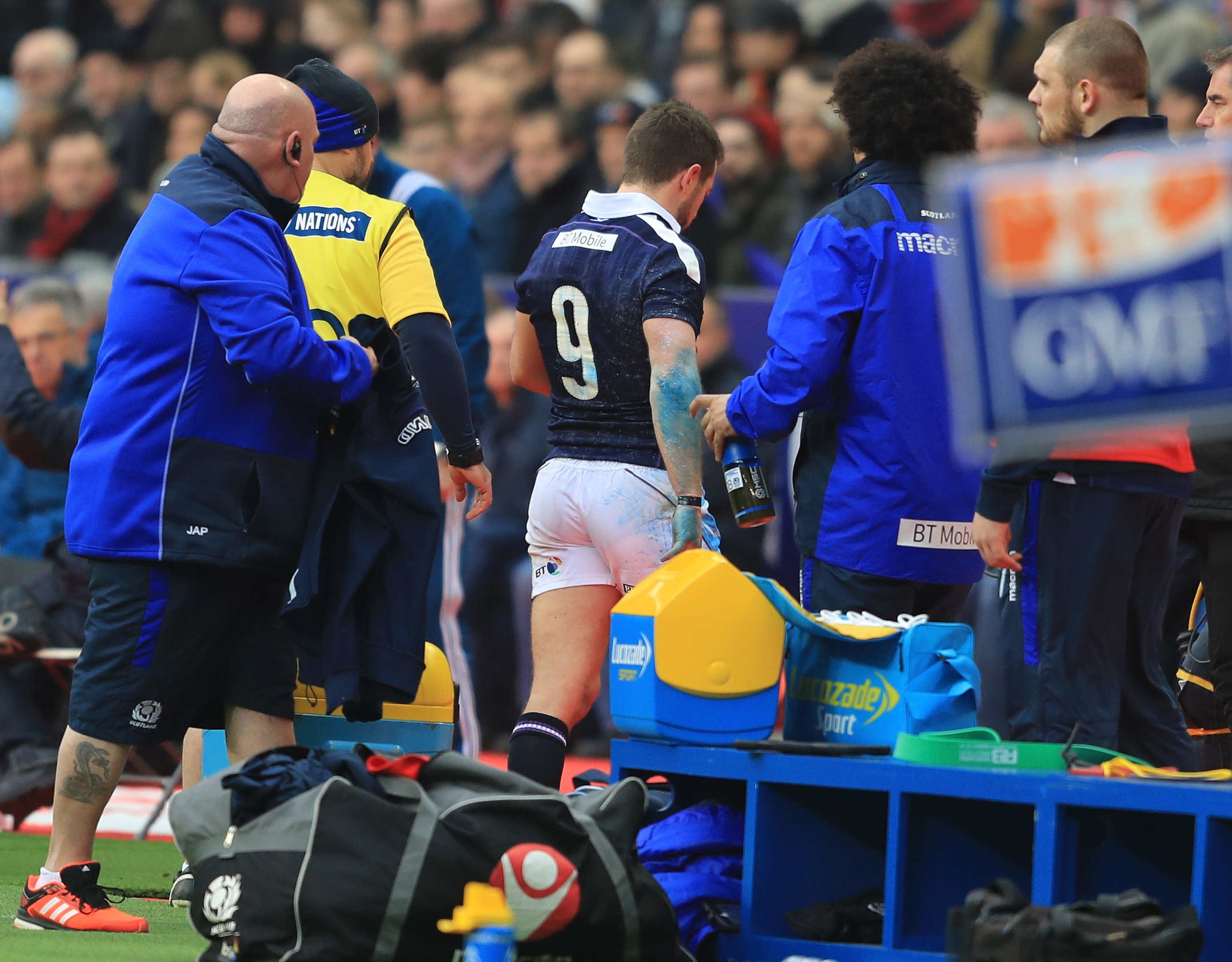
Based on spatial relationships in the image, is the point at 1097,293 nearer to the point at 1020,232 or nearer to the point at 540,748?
the point at 1020,232

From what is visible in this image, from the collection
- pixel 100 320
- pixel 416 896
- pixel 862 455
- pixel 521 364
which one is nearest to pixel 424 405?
pixel 521 364

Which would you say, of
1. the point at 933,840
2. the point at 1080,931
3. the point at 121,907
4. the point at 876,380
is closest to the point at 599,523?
the point at 876,380

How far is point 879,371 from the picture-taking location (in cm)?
436

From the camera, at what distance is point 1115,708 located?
159 inches

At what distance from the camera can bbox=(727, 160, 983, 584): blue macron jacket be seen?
4.33 m

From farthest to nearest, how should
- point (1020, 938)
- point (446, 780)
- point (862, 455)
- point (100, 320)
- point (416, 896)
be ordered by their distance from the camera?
point (100, 320) → point (862, 455) → point (446, 780) → point (416, 896) → point (1020, 938)

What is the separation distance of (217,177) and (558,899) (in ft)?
6.53

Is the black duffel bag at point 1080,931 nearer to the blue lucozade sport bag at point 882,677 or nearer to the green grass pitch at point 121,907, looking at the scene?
the blue lucozade sport bag at point 882,677

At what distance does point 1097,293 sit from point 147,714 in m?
2.49

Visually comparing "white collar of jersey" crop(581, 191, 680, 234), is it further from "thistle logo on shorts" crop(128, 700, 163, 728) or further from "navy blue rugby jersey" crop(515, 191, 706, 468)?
A: "thistle logo on shorts" crop(128, 700, 163, 728)

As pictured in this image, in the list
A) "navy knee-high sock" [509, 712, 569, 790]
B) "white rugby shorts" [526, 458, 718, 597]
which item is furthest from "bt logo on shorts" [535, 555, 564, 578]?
"navy knee-high sock" [509, 712, 569, 790]

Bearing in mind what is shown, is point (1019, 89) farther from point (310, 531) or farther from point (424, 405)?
point (310, 531)

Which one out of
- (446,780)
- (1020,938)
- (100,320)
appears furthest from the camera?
(100,320)

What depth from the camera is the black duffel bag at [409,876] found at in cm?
335
